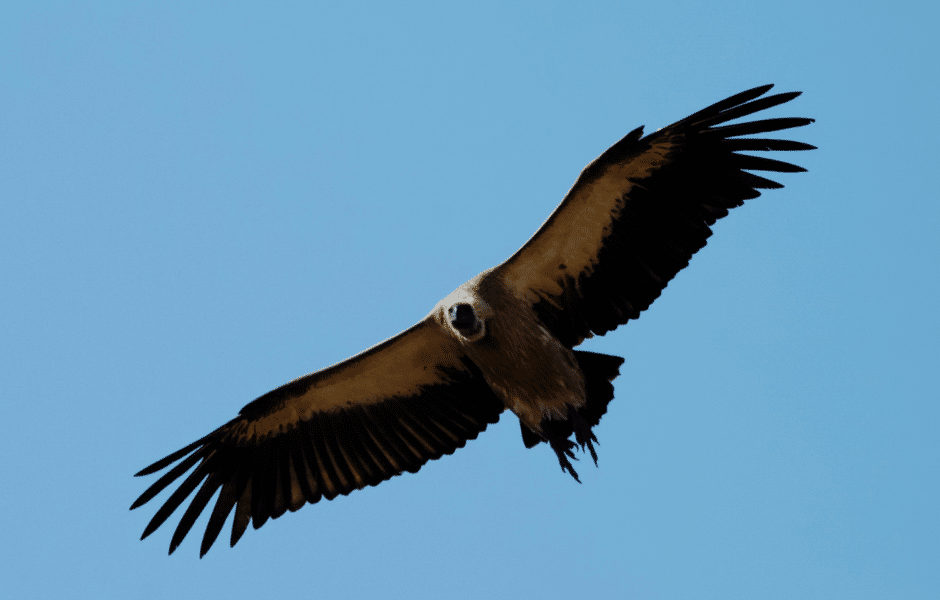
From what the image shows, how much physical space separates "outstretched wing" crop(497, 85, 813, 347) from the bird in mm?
11

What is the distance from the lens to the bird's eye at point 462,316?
10148 mm

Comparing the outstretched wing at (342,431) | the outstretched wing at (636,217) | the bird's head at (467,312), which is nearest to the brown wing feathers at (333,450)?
the outstretched wing at (342,431)

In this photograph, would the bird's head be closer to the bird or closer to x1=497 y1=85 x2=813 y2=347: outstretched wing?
the bird

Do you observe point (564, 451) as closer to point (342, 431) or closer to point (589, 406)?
point (589, 406)

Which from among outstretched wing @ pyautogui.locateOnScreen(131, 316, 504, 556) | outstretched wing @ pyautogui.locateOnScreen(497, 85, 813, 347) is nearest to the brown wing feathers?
outstretched wing @ pyautogui.locateOnScreen(131, 316, 504, 556)

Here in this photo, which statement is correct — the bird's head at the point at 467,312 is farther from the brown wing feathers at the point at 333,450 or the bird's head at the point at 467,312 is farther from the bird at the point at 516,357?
the brown wing feathers at the point at 333,450

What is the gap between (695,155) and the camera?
10.5 meters

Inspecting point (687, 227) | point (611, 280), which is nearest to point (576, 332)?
point (611, 280)

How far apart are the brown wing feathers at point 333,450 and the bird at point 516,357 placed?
0.4 inches

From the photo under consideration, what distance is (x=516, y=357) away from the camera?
34.1 feet

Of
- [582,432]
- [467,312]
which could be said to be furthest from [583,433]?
[467,312]

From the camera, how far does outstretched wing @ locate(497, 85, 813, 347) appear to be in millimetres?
10383

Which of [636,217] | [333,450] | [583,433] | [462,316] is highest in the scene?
[333,450]

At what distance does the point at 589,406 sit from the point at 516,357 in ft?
2.49
